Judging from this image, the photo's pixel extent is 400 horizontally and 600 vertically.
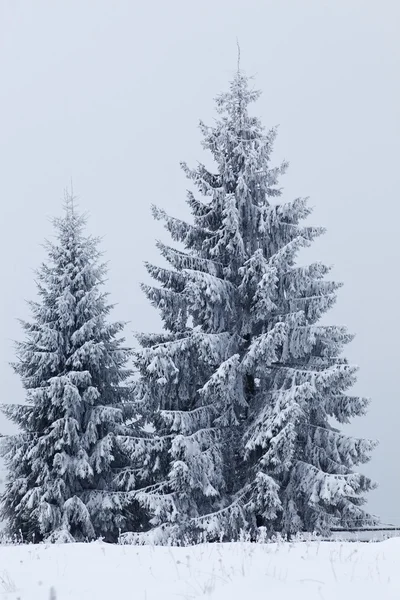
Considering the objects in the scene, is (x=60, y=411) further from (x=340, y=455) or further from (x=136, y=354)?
(x=340, y=455)

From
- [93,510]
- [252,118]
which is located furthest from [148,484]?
[252,118]

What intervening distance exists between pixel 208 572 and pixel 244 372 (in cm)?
1018

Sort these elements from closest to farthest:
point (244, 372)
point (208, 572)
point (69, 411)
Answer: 1. point (208, 572)
2. point (244, 372)
3. point (69, 411)

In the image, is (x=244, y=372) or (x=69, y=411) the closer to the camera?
(x=244, y=372)

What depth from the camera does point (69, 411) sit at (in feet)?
62.8

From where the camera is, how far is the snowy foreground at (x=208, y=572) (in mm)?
6340

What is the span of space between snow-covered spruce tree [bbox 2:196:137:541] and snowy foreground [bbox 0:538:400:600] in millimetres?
9745

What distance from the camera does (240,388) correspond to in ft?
56.6

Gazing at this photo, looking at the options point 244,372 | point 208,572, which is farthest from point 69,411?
point 208,572

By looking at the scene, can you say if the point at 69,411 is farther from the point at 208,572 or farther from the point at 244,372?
the point at 208,572

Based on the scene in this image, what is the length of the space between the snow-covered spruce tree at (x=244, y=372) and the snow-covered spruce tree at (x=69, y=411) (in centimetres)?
221

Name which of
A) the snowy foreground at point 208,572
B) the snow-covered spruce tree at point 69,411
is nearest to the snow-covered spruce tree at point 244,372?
the snow-covered spruce tree at point 69,411

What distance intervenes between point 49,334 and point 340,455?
9631 millimetres

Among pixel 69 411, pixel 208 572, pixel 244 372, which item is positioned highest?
pixel 244 372
